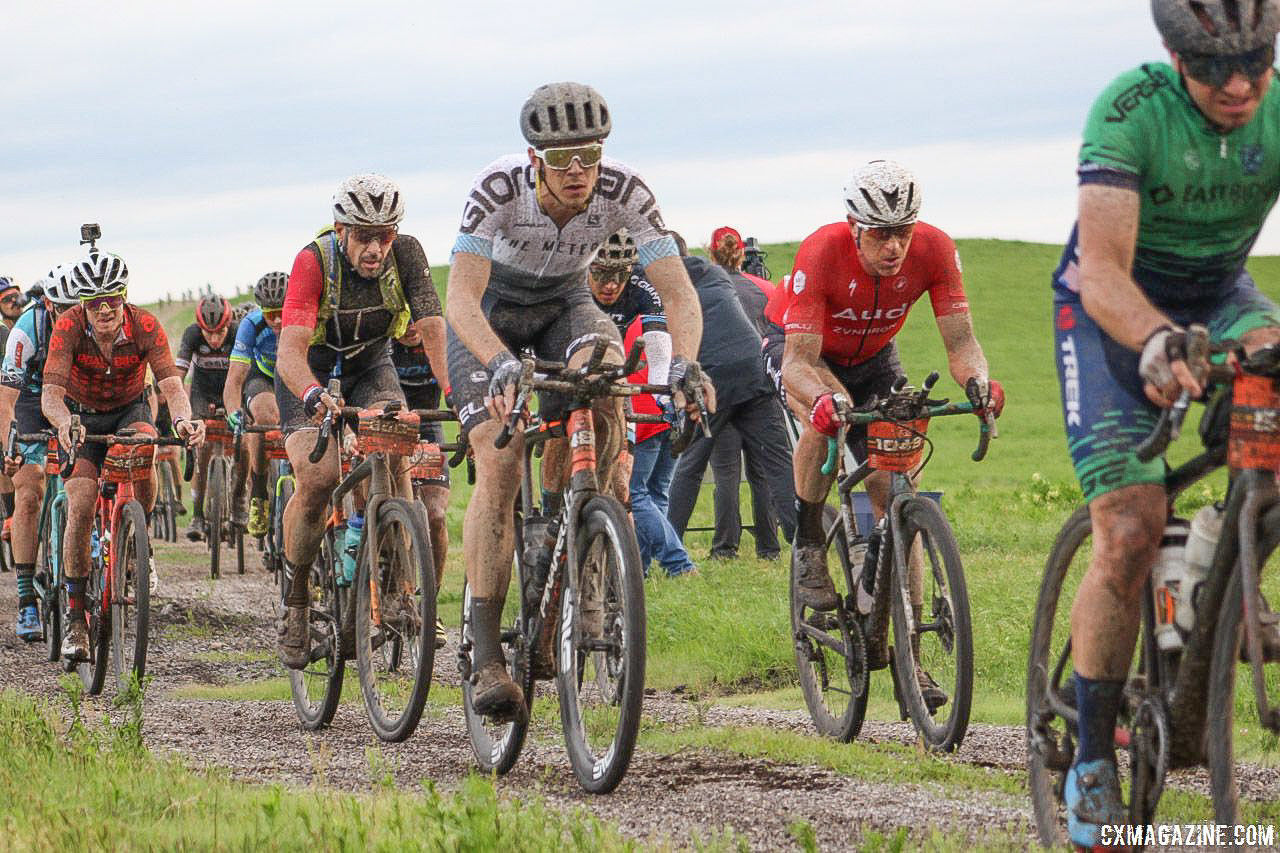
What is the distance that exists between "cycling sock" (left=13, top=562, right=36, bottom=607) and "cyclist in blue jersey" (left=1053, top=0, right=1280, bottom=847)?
10333mm

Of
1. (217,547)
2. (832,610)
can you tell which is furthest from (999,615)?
(217,547)

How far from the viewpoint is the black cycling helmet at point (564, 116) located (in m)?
7.18

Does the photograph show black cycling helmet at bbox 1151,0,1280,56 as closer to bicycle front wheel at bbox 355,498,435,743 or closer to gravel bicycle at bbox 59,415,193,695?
bicycle front wheel at bbox 355,498,435,743

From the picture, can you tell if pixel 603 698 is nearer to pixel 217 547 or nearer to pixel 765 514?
pixel 765 514

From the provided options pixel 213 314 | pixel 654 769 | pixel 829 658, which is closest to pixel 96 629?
pixel 829 658

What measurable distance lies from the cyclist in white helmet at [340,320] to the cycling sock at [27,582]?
4.51 m

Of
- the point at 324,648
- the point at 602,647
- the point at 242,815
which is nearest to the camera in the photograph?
the point at 242,815

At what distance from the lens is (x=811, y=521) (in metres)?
8.76

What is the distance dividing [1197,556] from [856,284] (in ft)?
12.2

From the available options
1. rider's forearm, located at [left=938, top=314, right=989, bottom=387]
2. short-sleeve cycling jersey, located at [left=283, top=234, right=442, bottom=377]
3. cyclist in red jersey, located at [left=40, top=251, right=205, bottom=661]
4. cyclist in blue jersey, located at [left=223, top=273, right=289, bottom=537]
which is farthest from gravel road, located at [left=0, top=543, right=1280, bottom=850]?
cyclist in blue jersey, located at [left=223, top=273, right=289, bottom=537]

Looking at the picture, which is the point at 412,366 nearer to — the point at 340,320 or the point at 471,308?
the point at 340,320

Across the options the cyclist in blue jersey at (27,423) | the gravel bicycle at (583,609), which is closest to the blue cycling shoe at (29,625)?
the cyclist in blue jersey at (27,423)

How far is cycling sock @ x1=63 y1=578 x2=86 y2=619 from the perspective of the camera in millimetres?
12039

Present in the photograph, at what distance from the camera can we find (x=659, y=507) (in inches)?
628
